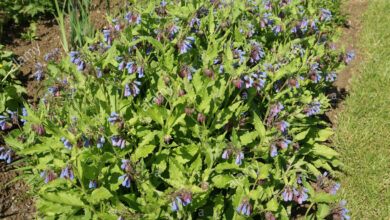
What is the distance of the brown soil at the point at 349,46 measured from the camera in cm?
554

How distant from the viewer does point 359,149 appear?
480 centimetres

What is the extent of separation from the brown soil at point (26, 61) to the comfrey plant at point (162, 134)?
1.73ft

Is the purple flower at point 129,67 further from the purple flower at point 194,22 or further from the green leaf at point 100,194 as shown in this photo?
the green leaf at point 100,194

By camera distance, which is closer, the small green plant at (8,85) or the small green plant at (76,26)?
the small green plant at (8,85)

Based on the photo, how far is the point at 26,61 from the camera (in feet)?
17.2

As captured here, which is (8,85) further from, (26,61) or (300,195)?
(300,195)

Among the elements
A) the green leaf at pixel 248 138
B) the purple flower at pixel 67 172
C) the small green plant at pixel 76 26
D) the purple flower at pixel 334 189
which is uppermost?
the small green plant at pixel 76 26

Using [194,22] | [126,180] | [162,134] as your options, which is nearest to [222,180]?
[162,134]

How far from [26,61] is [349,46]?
6.09m

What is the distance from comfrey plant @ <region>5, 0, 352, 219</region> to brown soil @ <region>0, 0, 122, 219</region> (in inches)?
20.7

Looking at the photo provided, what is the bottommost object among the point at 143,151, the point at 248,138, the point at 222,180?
the point at 222,180

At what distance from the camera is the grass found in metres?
4.23

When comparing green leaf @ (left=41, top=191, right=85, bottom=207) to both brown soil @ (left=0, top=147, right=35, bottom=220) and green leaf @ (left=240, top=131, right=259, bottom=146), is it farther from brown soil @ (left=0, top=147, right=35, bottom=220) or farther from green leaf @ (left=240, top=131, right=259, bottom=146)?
green leaf @ (left=240, top=131, right=259, bottom=146)

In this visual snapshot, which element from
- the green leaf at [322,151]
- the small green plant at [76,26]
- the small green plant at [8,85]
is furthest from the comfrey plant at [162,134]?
the small green plant at [76,26]
